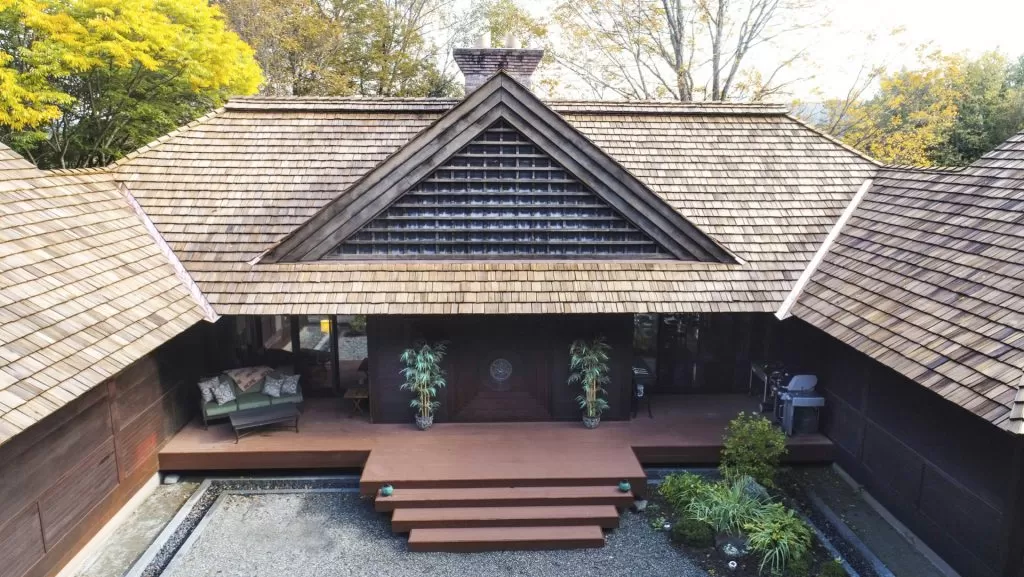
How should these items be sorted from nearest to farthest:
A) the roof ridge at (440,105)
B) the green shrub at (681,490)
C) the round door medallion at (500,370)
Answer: the green shrub at (681,490) → the round door medallion at (500,370) → the roof ridge at (440,105)

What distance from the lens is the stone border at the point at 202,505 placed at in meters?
7.06

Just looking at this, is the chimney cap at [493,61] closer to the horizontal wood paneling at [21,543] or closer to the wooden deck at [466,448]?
the wooden deck at [466,448]

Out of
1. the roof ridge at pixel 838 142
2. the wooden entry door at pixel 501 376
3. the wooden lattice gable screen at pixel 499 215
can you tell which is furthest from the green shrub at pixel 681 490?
the roof ridge at pixel 838 142

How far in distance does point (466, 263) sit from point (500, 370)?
1857 millimetres

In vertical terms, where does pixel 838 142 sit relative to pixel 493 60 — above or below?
below

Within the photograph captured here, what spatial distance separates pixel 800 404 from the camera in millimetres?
9312

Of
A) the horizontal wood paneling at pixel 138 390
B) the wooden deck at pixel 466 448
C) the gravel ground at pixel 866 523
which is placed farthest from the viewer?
the wooden deck at pixel 466 448

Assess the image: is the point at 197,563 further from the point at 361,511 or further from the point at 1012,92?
the point at 1012,92

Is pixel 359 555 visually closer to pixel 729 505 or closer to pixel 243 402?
pixel 243 402

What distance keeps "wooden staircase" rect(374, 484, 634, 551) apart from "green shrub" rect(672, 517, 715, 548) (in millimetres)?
693

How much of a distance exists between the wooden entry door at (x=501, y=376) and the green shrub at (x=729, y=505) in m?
2.85

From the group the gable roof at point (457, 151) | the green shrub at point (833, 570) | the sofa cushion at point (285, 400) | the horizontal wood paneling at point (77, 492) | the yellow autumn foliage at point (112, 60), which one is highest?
the yellow autumn foliage at point (112, 60)

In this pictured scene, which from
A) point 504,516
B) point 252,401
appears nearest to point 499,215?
point 504,516

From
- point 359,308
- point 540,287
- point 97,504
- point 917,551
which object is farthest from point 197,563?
point 917,551
